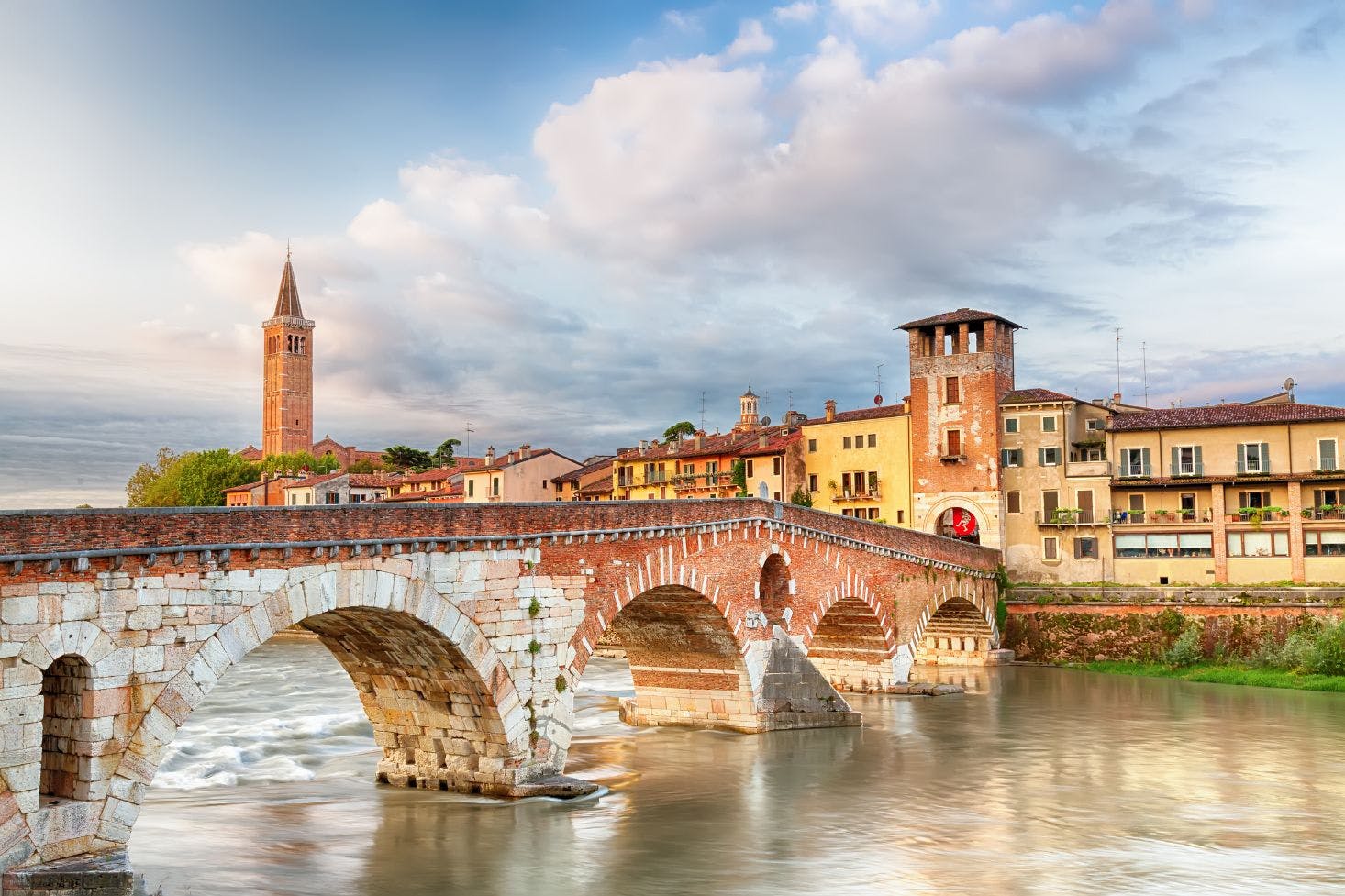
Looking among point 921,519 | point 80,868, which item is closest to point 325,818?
point 80,868

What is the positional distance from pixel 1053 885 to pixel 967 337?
35.0 metres

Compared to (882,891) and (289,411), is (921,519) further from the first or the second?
(289,411)

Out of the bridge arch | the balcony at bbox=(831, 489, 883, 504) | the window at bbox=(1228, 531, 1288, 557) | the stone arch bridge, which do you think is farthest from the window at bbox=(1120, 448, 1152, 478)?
the bridge arch

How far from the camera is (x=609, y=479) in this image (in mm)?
65688

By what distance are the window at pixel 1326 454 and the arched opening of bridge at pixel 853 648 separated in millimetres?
18712

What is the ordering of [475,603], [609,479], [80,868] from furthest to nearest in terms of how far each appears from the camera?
[609,479]
[475,603]
[80,868]

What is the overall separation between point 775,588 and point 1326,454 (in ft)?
80.2

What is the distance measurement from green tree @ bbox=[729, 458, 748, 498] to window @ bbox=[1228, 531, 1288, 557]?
2035 cm

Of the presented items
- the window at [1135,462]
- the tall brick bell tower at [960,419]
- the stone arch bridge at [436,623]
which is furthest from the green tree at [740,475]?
the stone arch bridge at [436,623]

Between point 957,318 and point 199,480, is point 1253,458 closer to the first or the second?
point 957,318

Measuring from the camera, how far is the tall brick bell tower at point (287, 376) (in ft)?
420

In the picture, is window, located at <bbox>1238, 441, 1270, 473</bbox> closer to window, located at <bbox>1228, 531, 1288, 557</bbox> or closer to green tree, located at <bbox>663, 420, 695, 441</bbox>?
window, located at <bbox>1228, 531, 1288, 557</bbox>

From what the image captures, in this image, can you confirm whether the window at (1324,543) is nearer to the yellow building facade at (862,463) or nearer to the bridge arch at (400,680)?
the yellow building facade at (862,463)

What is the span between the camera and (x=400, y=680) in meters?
21.6
